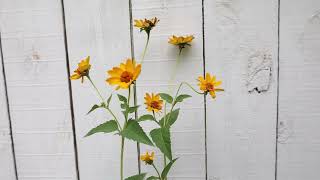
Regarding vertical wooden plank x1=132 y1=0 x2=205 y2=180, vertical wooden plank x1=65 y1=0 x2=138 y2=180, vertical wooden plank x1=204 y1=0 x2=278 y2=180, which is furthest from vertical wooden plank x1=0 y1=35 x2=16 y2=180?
vertical wooden plank x1=204 y1=0 x2=278 y2=180

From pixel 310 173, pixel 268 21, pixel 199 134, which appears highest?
pixel 268 21

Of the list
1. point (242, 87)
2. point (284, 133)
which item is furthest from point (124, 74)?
point (284, 133)

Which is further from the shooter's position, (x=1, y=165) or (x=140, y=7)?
(x=1, y=165)

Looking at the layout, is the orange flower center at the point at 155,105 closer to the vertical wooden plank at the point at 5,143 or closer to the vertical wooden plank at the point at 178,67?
the vertical wooden plank at the point at 178,67

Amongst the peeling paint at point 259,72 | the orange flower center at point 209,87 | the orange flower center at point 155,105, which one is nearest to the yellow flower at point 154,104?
the orange flower center at point 155,105

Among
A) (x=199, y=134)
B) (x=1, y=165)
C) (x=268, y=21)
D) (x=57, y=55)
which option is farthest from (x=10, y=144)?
(x=268, y=21)

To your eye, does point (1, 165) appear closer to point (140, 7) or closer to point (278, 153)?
point (140, 7)
